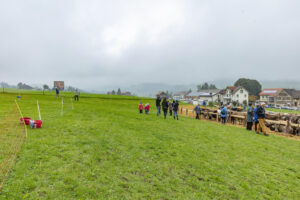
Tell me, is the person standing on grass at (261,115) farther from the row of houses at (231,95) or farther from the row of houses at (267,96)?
the row of houses at (231,95)

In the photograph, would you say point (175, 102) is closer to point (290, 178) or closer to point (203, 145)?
point (203, 145)

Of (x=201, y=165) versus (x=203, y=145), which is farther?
(x=203, y=145)

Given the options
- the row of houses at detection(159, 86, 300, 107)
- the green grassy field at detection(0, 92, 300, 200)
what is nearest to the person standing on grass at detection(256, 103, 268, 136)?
the green grassy field at detection(0, 92, 300, 200)

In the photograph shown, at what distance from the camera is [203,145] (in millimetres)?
8750

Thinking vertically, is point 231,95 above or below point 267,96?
above

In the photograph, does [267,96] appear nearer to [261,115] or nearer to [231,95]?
[231,95]

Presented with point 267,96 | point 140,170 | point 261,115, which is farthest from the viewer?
point 267,96

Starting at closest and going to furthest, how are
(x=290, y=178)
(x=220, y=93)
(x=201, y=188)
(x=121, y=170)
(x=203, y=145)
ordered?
1. (x=201, y=188)
2. (x=121, y=170)
3. (x=290, y=178)
4. (x=203, y=145)
5. (x=220, y=93)

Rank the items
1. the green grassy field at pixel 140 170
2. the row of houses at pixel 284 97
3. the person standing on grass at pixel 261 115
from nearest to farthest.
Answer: the green grassy field at pixel 140 170
the person standing on grass at pixel 261 115
the row of houses at pixel 284 97

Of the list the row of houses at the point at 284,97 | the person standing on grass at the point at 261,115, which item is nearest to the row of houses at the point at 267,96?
the row of houses at the point at 284,97

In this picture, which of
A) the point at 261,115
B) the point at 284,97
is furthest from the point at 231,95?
the point at 261,115

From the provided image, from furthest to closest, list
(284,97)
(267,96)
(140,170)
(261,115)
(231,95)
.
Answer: (267,96) < (231,95) < (284,97) < (261,115) < (140,170)

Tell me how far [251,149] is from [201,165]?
4.78 meters

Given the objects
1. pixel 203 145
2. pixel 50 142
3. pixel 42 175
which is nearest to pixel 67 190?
pixel 42 175
